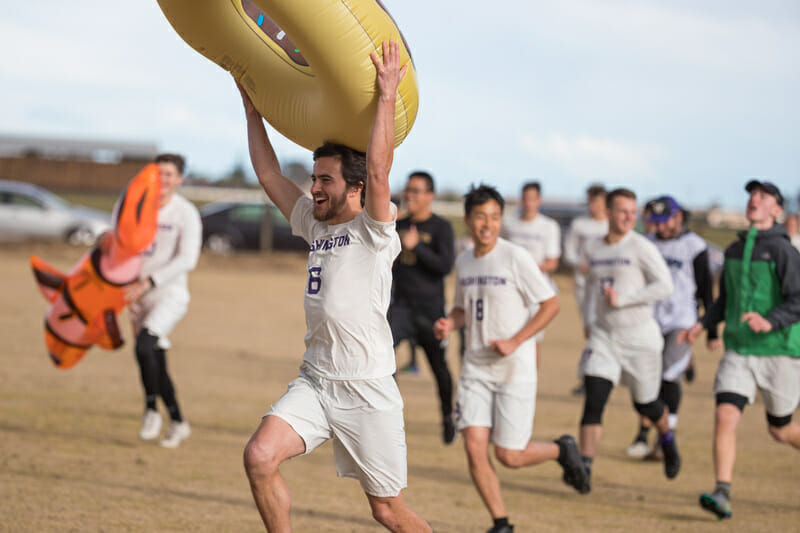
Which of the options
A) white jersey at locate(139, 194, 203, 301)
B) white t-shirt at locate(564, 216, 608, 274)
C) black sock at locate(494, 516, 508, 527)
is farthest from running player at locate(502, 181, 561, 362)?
black sock at locate(494, 516, 508, 527)

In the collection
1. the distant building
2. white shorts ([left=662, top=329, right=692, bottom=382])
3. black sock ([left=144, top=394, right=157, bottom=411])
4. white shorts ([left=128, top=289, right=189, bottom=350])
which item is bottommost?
black sock ([left=144, top=394, right=157, bottom=411])

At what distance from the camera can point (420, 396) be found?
1075 centimetres

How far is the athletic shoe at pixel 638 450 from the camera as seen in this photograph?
821 cm

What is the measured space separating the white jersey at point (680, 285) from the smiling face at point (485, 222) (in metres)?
2.97

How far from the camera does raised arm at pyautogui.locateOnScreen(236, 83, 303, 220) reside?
4516 mm

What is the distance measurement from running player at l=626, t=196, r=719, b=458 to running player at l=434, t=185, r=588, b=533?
2.46m

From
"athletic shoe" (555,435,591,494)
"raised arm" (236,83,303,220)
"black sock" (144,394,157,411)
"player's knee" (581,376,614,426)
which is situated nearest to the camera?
"raised arm" (236,83,303,220)

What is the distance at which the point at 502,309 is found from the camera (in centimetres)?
582

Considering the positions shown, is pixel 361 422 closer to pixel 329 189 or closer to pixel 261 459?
pixel 261 459

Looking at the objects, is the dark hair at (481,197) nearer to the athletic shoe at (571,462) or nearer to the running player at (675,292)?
the athletic shoe at (571,462)

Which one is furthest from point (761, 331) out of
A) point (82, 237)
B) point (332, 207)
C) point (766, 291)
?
point (82, 237)

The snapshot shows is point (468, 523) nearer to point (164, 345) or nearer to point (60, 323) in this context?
point (164, 345)

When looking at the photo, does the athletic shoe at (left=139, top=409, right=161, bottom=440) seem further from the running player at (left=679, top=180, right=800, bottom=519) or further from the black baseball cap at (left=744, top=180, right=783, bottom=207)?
the black baseball cap at (left=744, top=180, right=783, bottom=207)

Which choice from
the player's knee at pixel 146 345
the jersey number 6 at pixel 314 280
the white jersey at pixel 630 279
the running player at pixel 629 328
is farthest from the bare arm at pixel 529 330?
the player's knee at pixel 146 345
